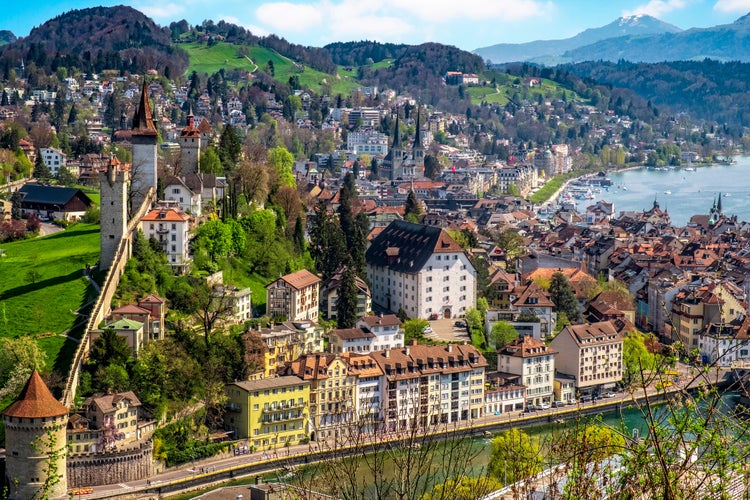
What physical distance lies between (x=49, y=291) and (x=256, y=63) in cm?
9463

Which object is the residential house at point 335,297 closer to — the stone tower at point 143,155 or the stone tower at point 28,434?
the stone tower at point 143,155

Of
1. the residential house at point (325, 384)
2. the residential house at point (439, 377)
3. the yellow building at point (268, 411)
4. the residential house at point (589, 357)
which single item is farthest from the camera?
the residential house at point (589, 357)

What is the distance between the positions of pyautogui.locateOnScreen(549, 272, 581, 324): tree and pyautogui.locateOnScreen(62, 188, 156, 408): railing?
1453cm

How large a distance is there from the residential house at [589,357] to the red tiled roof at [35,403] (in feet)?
54.8

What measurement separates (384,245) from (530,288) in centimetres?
545

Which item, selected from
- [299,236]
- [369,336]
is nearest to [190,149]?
[299,236]

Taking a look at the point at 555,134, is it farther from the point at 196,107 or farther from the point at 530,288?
the point at 530,288

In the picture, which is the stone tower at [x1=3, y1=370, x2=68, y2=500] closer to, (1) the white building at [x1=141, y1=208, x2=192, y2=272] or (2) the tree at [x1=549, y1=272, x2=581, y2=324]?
(1) the white building at [x1=141, y1=208, x2=192, y2=272]

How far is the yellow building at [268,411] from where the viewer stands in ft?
102

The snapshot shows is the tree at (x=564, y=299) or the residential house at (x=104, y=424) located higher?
the tree at (x=564, y=299)

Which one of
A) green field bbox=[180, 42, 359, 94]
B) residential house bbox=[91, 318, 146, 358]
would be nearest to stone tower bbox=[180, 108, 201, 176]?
residential house bbox=[91, 318, 146, 358]

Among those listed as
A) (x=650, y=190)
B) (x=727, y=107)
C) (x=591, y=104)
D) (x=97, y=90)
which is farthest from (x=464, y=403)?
(x=727, y=107)

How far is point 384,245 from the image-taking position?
4431 centimetres

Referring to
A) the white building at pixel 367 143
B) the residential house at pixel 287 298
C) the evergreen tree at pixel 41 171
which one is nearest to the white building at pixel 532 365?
the residential house at pixel 287 298
